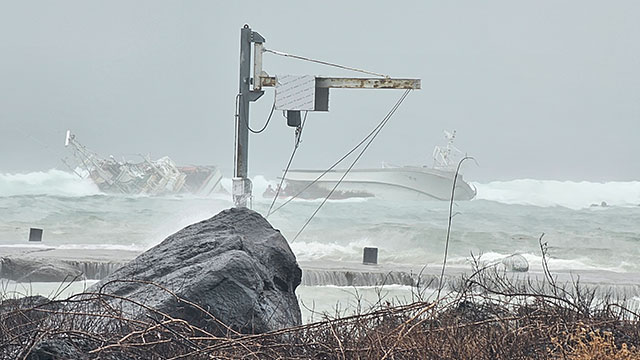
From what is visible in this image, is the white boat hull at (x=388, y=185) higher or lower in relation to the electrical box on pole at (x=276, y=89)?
lower

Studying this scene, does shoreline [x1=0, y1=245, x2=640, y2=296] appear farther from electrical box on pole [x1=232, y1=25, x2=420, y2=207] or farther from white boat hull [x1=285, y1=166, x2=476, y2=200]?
white boat hull [x1=285, y1=166, x2=476, y2=200]

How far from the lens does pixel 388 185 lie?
A: 4200 cm

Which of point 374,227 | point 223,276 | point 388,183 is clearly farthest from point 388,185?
point 223,276

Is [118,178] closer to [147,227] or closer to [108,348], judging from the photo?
Answer: [147,227]

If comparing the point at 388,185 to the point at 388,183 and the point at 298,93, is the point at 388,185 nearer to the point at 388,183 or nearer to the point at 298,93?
the point at 388,183

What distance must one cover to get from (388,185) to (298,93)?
110ft

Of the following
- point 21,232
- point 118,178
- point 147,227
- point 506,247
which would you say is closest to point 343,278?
point 506,247

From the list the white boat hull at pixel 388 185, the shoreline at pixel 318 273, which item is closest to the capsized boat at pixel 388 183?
the white boat hull at pixel 388 185

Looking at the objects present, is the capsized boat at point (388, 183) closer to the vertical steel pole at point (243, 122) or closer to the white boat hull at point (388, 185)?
the white boat hull at point (388, 185)

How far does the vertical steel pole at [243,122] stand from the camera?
8797mm

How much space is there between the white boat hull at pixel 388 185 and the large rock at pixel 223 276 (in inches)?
1376

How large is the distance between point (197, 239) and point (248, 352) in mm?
1930

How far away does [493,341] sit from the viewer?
96.9 inches

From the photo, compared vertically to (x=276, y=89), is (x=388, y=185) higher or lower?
lower
